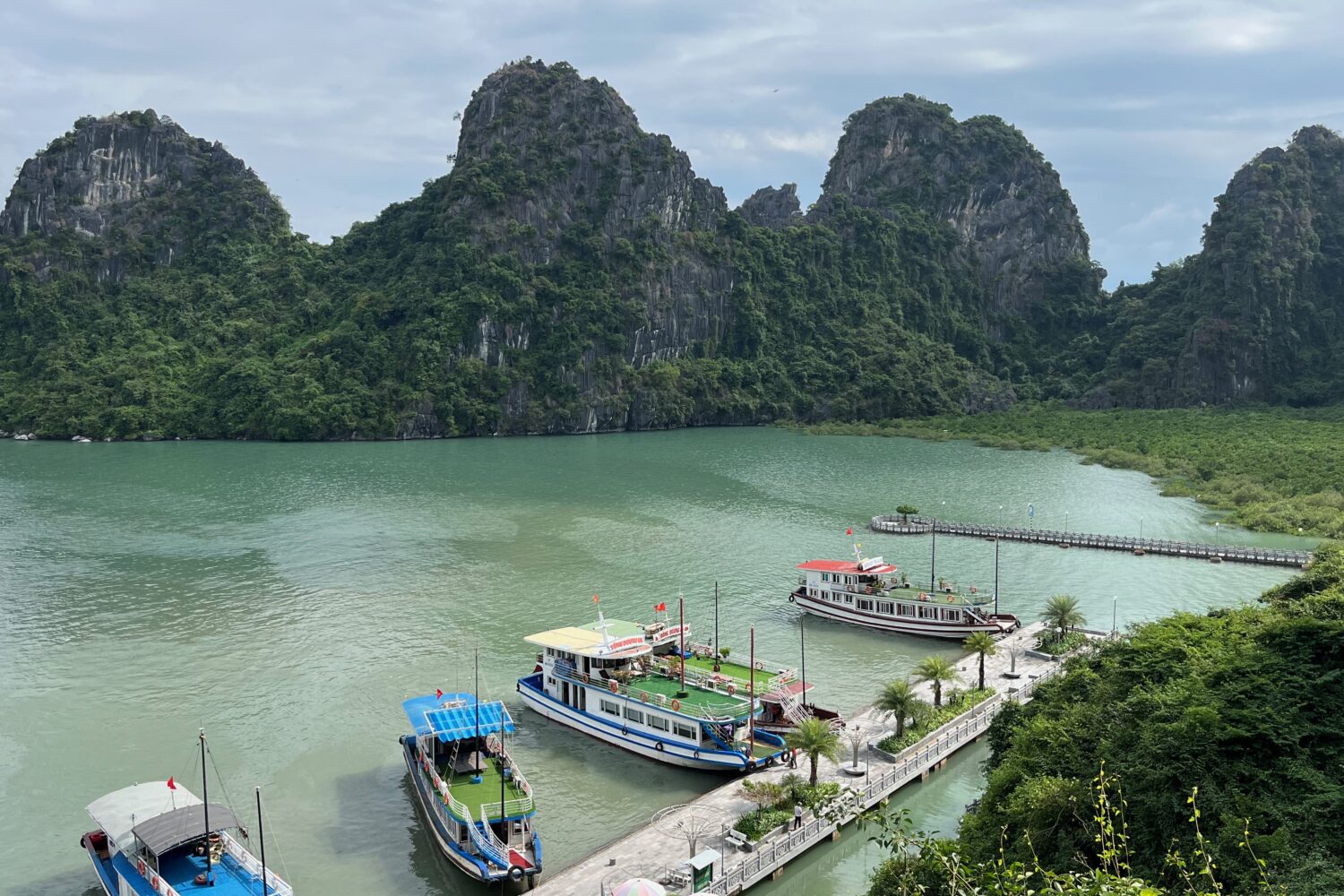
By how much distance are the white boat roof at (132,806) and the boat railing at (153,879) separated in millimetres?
869

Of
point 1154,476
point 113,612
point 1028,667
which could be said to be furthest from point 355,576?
point 1154,476

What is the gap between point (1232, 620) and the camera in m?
24.9

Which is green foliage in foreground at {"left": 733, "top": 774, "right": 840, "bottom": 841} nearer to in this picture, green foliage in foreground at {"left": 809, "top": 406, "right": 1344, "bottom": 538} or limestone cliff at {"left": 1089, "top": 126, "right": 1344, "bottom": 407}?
green foliage in foreground at {"left": 809, "top": 406, "right": 1344, "bottom": 538}

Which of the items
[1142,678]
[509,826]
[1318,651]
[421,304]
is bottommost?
[509,826]

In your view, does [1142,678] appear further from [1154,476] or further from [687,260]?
[687,260]

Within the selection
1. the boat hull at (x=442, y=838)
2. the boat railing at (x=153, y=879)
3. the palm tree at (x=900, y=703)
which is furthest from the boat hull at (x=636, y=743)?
the boat railing at (x=153, y=879)

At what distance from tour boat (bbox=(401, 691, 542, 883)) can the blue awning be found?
2 cm

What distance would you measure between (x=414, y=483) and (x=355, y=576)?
32.9 meters

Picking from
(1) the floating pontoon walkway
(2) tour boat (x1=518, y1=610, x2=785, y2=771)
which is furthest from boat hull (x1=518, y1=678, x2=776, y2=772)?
(1) the floating pontoon walkway

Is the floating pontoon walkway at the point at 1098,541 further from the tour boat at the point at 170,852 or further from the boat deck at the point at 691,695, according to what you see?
the tour boat at the point at 170,852

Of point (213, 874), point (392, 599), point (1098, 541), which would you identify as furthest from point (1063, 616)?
point (392, 599)

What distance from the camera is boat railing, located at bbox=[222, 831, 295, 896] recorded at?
20359mm

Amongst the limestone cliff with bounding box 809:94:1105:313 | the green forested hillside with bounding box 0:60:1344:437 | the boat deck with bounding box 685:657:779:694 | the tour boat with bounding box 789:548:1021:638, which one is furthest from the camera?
the limestone cliff with bounding box 809:94:1105:313

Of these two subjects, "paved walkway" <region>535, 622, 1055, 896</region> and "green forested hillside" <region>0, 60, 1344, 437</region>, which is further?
"green forested hillside" <region>0, 60, 1344, 437</region>
